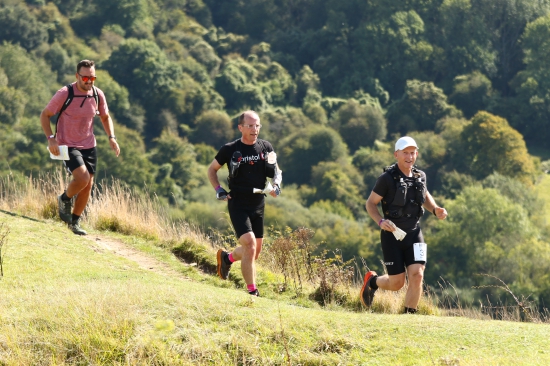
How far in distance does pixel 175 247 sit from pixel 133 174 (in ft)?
214

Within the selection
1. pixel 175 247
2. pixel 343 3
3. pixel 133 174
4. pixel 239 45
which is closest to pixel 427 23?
pixel 343 3

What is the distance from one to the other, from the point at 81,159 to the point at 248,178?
2872 mm

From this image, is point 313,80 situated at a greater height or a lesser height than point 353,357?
greater

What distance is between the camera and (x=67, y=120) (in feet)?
36.5

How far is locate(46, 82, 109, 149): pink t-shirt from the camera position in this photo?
36.2 ft

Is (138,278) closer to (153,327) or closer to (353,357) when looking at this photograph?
(153,327)

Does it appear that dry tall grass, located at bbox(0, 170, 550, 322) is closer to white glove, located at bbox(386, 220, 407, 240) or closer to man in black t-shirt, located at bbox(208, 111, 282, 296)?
man in black t-shirt, located at bbox(208, 111, 282, 296)

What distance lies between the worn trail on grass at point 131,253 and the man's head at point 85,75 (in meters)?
2.00


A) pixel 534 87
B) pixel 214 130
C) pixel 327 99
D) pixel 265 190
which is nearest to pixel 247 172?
pixel 265 190

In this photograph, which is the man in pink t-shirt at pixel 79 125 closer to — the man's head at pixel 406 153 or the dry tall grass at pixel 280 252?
the dry tall grass at pixel 280 252

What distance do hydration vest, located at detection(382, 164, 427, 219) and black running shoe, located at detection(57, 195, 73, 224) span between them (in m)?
4.58

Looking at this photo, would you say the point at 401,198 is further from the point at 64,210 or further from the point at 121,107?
the point at 121,107

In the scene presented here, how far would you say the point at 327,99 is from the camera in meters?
115

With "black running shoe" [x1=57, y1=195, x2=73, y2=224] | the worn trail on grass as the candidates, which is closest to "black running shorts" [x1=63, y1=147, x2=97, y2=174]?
"black running shoe" [x1=57, y1=195, x2=73, y2=224]
